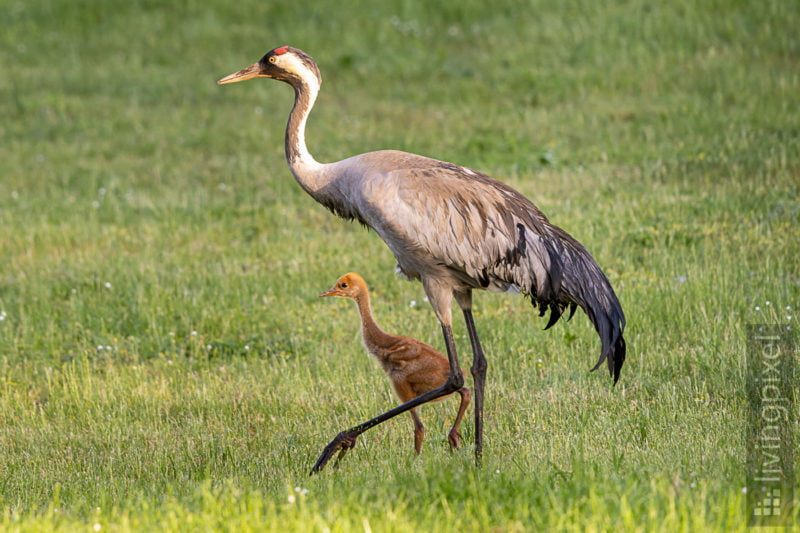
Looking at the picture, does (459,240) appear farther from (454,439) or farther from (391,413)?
(454,439)

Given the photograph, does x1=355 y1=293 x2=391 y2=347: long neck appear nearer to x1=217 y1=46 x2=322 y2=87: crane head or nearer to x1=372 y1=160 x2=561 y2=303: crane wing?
x1=372 y1=160 x2=561 y2=303: crane wing

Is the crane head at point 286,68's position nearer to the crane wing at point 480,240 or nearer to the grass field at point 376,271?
the crane wing at point 480,240

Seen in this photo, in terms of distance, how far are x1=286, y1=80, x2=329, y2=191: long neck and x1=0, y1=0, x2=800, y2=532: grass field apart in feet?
5.25

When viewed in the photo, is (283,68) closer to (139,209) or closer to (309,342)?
(309,342)

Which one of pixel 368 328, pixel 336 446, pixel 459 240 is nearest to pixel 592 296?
pixel 459 240

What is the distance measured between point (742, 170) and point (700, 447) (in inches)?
249

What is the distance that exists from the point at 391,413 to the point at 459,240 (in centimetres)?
111

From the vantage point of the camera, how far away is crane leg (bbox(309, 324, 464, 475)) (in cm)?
542

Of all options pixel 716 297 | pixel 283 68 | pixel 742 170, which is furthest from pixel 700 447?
pixel 742 170

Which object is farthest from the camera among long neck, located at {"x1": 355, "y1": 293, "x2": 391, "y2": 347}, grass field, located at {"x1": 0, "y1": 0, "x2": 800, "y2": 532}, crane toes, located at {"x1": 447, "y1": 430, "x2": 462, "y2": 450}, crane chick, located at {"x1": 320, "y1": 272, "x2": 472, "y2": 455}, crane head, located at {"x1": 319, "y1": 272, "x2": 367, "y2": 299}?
crane head, located at {"x1": 319, "y1": 272, "x2": 367, "y2": 299}

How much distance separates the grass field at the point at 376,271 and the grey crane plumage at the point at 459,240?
603mm

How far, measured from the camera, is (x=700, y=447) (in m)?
5.00

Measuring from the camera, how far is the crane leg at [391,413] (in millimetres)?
5422

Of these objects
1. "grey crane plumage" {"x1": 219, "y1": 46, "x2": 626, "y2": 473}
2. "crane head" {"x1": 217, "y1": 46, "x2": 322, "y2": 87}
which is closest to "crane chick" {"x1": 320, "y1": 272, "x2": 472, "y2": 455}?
"grey crane plumage" {"x1": 219, "y1": 46, "x2": 626, "y2": 473}
